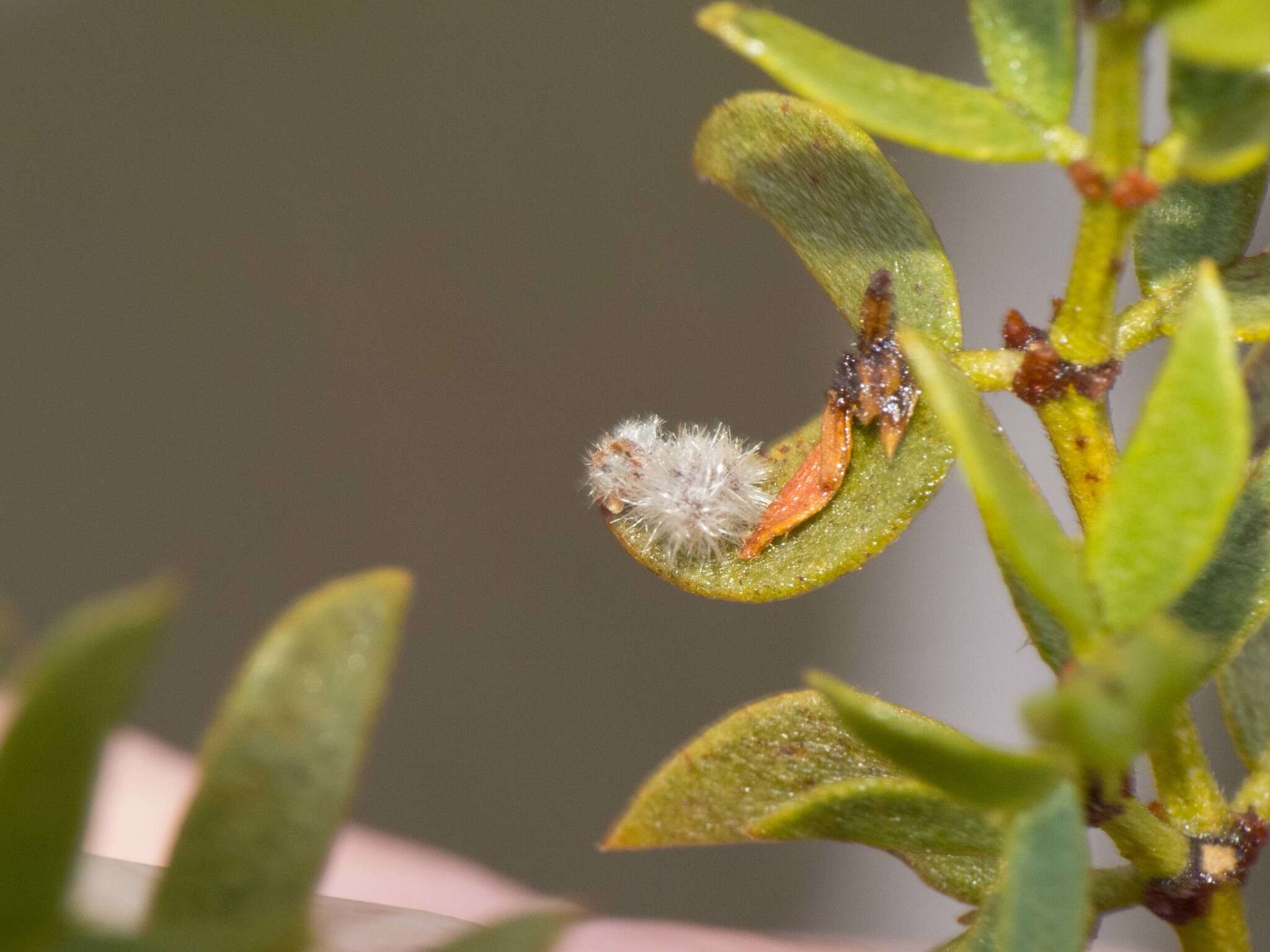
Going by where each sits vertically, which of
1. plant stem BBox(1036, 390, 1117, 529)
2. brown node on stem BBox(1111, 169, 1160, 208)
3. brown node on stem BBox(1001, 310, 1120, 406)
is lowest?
plant stem BBox(1036, 390, 1117, 529)

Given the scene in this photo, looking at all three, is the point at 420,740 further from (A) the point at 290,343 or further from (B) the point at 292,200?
(B) the point at 292,200

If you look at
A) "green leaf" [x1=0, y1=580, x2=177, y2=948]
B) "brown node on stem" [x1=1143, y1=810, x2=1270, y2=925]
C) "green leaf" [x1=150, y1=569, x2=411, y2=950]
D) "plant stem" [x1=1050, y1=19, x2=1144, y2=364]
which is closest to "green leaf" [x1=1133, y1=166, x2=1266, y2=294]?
"plant stem" [x1=1050, y1=19, x2=1144, y2=364]

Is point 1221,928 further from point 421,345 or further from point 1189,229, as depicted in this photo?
point 421,345

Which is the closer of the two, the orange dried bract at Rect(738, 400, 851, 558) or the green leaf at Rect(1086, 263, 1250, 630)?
the green leaf at Rect(1086, 263, 1250, 630)

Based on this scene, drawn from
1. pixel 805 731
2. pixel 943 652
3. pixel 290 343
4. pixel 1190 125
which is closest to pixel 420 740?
pixel 290 343

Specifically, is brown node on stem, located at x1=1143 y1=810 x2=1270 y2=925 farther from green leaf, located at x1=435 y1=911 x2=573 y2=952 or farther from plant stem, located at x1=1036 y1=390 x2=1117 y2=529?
green leaf, located at x1=435 y1=911 x2=573 y2=952

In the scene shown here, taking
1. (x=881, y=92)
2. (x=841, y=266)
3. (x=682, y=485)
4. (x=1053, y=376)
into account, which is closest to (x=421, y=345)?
(x=682, y=485)

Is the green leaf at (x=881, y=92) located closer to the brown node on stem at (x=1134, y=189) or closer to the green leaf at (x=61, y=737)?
the brown node on stem at (x=1134, y=189)
